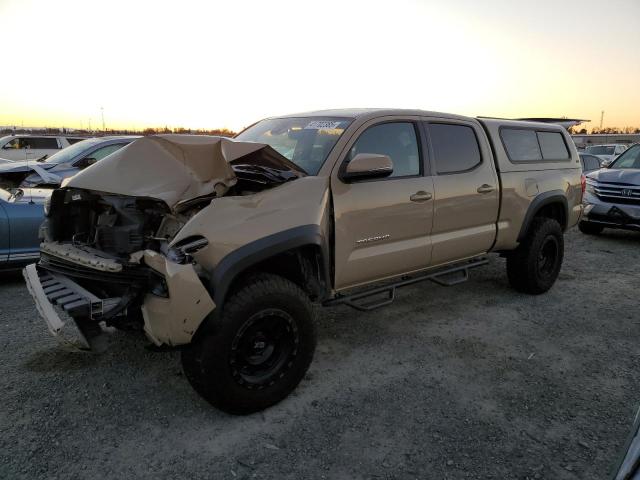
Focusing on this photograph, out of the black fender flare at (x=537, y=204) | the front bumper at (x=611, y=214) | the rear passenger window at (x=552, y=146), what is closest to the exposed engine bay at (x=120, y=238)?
the black fender flare at (x=537, y=204)

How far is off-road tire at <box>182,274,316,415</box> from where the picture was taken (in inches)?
108

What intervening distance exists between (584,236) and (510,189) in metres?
5.63

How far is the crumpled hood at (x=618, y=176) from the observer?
843 centimetres

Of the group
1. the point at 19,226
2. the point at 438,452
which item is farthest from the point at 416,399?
the point at 19,226

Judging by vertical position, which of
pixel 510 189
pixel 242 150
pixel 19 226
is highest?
pixel 242 150

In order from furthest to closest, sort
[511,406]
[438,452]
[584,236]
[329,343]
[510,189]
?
[584,236] < [510,189] < [329,343] < [511,406] < [438,452]

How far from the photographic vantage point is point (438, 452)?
273 centimetres

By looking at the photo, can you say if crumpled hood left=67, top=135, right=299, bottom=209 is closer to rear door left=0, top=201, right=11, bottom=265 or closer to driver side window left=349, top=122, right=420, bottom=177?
driver side window left=349, top=122, right=420, bottom=177

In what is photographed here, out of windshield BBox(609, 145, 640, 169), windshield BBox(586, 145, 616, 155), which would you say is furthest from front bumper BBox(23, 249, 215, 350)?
windshield BBox(586, 145, 616, 155)

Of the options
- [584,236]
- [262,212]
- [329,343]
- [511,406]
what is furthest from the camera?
[584,236]

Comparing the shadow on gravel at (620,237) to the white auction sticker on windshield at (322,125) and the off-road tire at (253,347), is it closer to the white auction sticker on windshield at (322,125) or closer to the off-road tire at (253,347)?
the white auction sticker on windshield at (322,125)

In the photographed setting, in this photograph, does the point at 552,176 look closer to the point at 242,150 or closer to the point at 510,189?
the point at 510,189

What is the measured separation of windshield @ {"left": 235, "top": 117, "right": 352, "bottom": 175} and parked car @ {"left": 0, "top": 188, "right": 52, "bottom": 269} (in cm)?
272

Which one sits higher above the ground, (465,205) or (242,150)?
(242,150)
